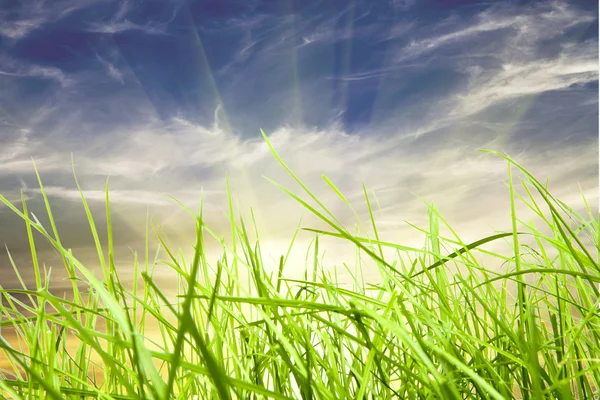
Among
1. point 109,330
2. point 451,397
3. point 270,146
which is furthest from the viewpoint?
point 109,330

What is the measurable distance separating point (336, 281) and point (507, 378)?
Result: 0.43 meters

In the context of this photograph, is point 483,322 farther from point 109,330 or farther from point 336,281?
point 109,330

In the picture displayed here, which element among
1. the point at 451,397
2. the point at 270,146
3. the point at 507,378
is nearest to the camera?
the point at 451,397

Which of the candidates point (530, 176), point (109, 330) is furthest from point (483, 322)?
point (109, 330)

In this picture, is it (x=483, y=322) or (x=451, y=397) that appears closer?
(x=451, y=397)

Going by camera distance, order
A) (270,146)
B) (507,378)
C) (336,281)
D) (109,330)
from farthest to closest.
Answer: (336,281), (109,330), (507,378), (270,146)

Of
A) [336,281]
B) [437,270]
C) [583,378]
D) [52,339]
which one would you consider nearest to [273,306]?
[52,339]

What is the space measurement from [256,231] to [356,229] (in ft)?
1.14

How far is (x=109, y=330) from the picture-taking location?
823 millimetres

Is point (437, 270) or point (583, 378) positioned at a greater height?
point (437, 270)

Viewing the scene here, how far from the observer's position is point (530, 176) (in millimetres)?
562

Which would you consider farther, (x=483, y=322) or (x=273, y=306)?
(x=483, y=322)

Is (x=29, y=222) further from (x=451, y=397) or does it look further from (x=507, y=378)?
(x=507, y=378)

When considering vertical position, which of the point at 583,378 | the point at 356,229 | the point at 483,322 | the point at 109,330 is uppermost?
the point at 356,229
